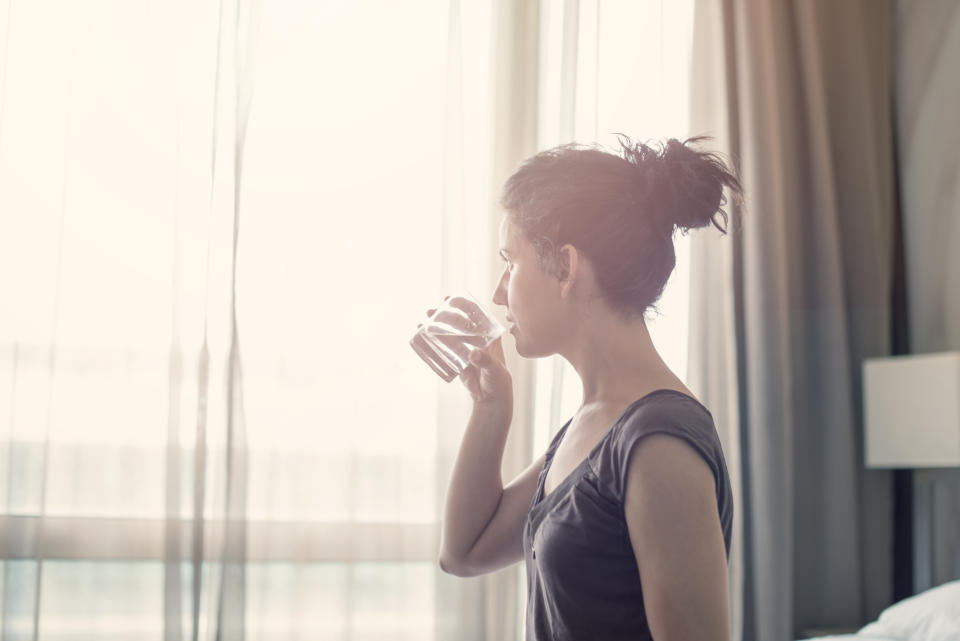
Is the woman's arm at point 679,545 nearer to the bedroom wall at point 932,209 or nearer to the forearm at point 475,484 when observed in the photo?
the forearm at point 475,484

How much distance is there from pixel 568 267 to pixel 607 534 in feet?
1.08

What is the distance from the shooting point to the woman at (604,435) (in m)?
0.86

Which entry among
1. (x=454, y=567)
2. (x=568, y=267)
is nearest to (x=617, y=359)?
(x=568, y=267)

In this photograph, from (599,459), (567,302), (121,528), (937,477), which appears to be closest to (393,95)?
(121,528)

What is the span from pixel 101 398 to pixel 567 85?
148 cm

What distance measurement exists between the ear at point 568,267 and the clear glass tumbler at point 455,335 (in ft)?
0.61

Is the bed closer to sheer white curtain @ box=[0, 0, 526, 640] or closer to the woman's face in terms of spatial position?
sheer white curtain @ box=[0, 0, 526, 640]

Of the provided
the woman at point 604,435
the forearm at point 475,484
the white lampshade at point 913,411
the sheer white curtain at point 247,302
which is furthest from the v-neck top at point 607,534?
the white lampshade at point 913,411

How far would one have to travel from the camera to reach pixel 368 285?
2404 mm

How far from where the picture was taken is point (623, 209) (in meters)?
1.07

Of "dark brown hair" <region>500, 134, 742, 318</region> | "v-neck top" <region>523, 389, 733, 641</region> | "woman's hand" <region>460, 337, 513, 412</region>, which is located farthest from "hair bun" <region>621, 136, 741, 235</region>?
"woman's hand" <region>460, 337, 513, 412</region>

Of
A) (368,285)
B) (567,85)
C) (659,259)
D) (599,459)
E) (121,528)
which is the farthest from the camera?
(567,85)

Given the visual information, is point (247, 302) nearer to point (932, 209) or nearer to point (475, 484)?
point (475, 484)

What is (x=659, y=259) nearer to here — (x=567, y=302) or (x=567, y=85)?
(x=567, y=302)
